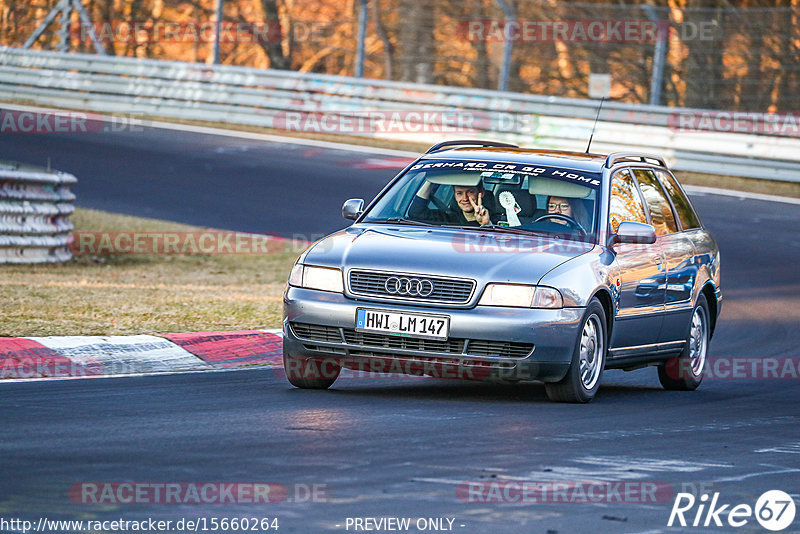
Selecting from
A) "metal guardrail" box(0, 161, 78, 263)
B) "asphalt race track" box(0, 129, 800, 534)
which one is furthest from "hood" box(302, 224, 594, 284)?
"metal guardrail" box(0, 161, 78, 263)

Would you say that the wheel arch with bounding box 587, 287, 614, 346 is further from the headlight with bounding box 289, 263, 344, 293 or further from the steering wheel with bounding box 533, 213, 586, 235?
the headlight with bounding box 289, 263, 344, 293

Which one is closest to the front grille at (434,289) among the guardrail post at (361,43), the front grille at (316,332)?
the front grille at (316,332)

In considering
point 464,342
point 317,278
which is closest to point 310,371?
point 317,278

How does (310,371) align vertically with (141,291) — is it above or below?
above

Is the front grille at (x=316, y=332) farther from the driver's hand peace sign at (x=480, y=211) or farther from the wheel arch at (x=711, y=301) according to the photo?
the wheel arch at (x=711, y=301)

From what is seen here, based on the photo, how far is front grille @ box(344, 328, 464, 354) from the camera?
836cm

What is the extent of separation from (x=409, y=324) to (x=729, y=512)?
285 cm

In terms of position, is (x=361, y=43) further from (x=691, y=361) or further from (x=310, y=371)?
(x=310, y=371)

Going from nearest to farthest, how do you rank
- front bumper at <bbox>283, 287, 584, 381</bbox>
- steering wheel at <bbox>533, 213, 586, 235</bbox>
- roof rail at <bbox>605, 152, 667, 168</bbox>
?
front bumper at <bbox>283, 287, 584, 381</bbox>
steering wheel at <bbox>533, 213, 586, 235</bbox>
roof rail at <bbox>605, 152, 667, 168</bbox>

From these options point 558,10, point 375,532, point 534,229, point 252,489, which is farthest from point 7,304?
point 558,10

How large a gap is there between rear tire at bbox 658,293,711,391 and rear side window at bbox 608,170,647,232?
40.1 inches

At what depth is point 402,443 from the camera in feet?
23.1

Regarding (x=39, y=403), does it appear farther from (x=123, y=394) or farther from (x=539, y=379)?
(x=539, y=379)

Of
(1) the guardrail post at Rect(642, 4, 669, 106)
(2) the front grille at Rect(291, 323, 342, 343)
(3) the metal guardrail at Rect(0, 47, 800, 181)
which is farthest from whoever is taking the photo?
(1) the guardrail post at Rect(642, 4, 669, 106)
